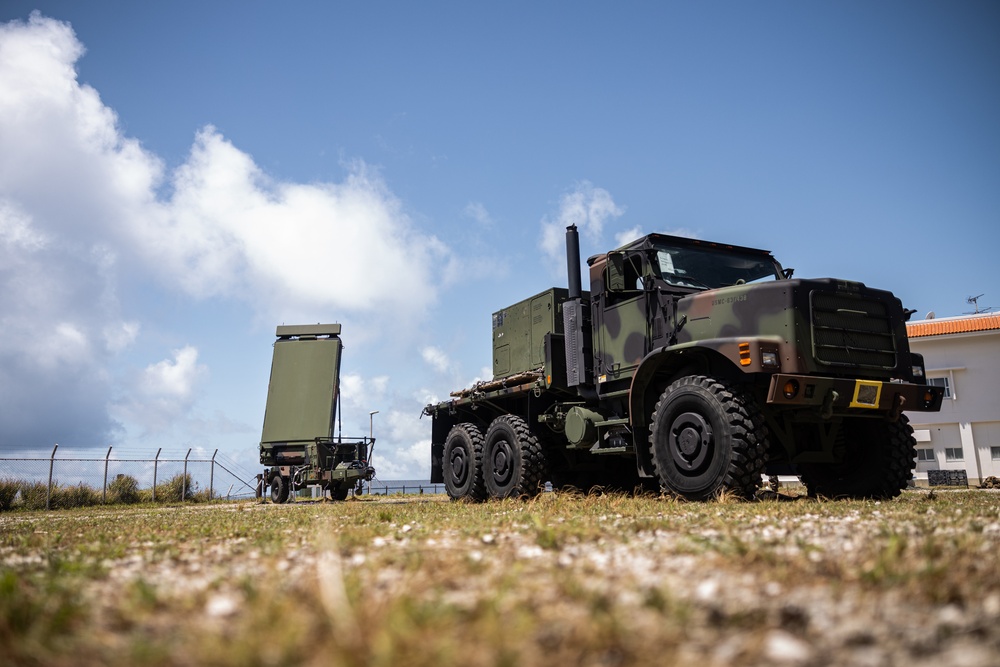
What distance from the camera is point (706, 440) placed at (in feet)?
27.0

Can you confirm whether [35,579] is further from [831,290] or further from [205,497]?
[205,497]

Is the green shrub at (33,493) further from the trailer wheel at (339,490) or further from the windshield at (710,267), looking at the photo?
the windshield at (710,267)

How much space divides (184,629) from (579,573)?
1.62 meters

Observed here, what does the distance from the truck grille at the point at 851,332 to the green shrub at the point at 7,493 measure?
72.6ft

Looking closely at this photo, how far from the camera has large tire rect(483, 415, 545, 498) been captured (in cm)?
1166

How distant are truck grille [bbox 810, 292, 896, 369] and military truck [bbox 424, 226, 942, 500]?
2cm

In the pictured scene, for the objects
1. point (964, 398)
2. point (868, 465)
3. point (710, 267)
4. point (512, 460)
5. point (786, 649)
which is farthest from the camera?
point (964, 398)

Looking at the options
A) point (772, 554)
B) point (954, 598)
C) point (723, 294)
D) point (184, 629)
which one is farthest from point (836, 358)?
point (184, 629)

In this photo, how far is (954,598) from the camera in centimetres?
265

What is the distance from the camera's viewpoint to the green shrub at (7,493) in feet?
68.5

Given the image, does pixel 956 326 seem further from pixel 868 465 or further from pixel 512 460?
pixel 512 460

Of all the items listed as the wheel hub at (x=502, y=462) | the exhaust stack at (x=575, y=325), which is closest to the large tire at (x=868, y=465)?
the exhaust stack at (x=575, y=325)

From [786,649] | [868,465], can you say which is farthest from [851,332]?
[786,649]

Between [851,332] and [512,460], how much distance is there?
562 centimetres
